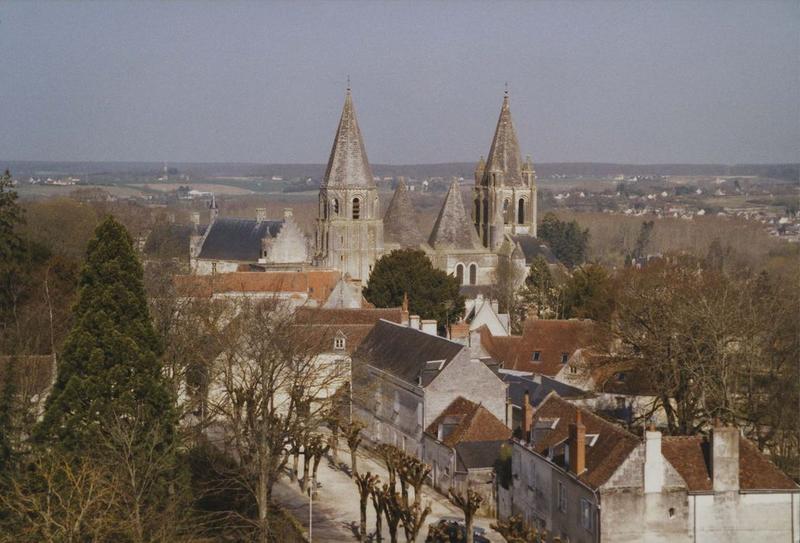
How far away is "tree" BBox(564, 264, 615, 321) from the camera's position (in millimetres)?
63344

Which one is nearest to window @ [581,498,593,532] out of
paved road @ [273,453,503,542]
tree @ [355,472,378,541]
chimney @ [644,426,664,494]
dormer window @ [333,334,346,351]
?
chimney @ [644,426,664,494]

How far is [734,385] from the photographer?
4466cm

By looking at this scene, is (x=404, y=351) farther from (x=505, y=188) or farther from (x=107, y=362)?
(x=505, y=188)

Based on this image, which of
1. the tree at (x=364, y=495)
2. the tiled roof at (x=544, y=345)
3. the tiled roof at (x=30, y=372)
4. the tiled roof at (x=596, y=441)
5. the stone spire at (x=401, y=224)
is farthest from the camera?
the stone spire at (x=401, y=224)

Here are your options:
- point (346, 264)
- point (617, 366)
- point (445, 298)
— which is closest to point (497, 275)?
point (346, 264)

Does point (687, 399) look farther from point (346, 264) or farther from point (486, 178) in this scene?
point (486, 178)

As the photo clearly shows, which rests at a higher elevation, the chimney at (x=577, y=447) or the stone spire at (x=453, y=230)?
the stone spire at (x=453, y=230)

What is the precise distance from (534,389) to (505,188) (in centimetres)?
5897

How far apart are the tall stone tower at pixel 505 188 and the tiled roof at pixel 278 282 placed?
27.6m

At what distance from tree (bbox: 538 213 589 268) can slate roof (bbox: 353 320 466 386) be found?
79.5m

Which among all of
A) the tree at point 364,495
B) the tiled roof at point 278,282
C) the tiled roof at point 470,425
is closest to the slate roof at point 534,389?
the tiled roof at point 470,425

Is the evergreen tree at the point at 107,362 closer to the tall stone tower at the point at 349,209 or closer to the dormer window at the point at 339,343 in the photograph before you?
the dormer window at the point at 339,343

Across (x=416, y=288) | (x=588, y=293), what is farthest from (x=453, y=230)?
(x=416, y=288)

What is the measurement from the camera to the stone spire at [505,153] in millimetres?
103438
